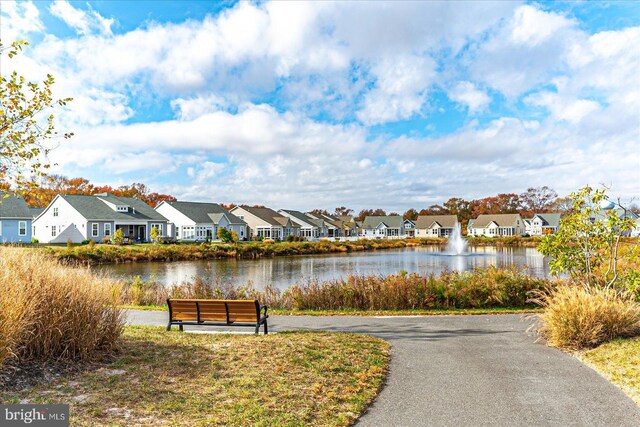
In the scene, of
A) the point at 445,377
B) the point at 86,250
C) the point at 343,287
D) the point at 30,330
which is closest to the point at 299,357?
the point at 445,377

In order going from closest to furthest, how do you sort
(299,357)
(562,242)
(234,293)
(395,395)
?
(395,395)
(299,357)
(562,242)
(234,293)

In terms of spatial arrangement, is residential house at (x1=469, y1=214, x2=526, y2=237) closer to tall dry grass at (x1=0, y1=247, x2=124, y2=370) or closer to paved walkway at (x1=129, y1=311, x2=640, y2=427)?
paved walkway at (x1=129, y1=311, x2=640, y2=427)

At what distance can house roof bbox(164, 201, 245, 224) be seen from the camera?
64500 mm

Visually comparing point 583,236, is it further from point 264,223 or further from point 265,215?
point 265,215

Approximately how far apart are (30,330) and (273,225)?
71.3m

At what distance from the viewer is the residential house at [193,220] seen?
63.6 m

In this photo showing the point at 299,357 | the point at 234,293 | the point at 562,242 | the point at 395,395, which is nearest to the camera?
the point at 395,395

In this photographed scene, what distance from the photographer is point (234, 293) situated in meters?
16.4

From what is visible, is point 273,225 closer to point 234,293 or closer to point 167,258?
point 167,258

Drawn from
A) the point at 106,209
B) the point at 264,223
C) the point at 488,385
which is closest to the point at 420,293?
the point at 488,385

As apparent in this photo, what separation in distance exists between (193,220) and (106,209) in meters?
12.4

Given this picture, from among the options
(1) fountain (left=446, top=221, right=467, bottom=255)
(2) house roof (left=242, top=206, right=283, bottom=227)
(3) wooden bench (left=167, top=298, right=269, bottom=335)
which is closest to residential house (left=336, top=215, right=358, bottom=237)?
(1) fountain (left=446, top=221, right=467, bottom=255)

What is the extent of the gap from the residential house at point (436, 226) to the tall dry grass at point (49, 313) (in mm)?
101036

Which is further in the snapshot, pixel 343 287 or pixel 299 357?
pixel 343 287
